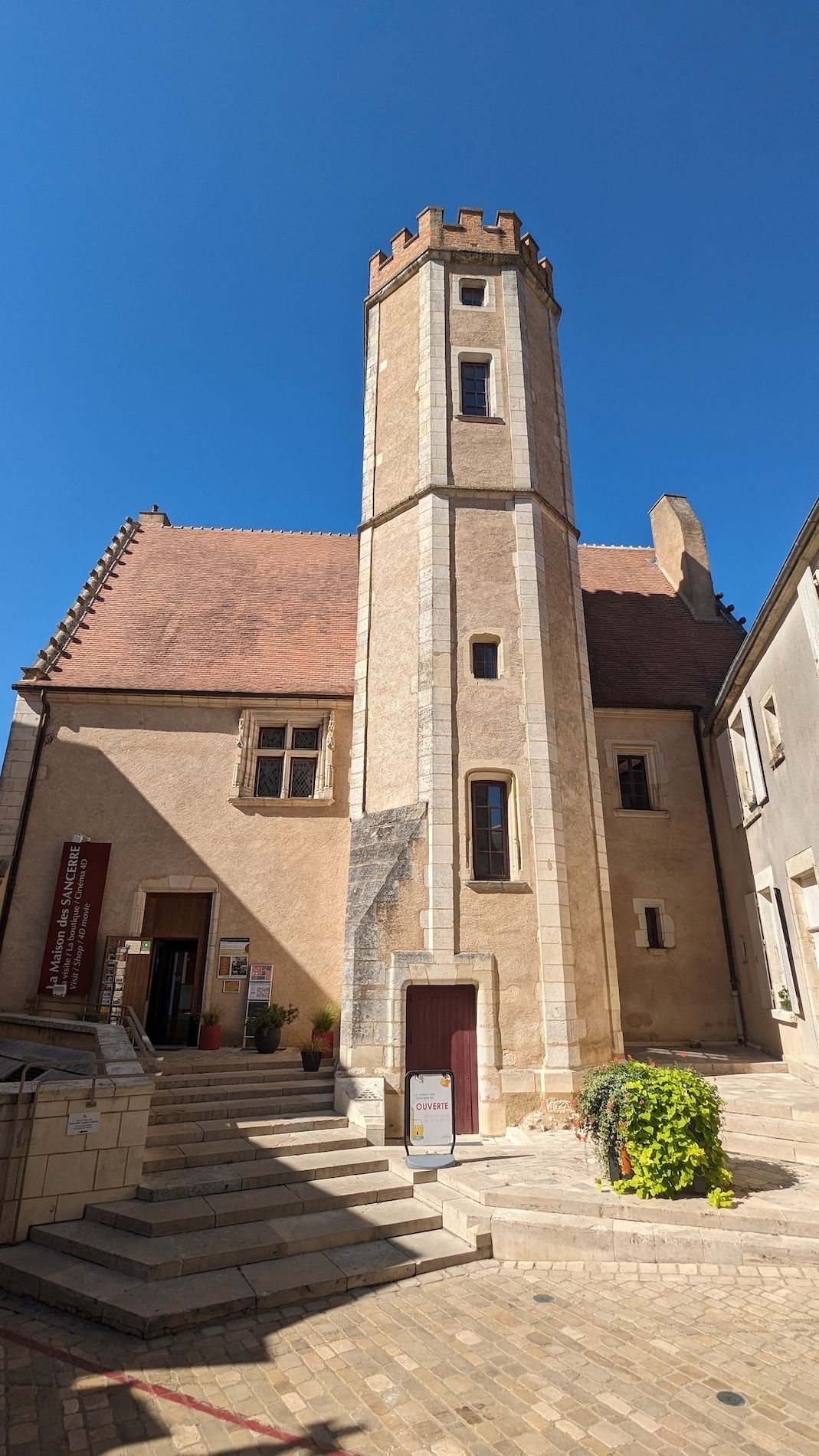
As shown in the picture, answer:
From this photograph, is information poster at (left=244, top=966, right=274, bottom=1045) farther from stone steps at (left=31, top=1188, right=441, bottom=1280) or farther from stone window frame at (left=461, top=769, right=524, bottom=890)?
stone steps at (left=31, top=1188, right=441, bottom=1280)

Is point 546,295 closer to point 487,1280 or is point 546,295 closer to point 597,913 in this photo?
point 597,913

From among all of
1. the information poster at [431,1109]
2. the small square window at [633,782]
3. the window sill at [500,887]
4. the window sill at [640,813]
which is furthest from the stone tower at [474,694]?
the small square window at [633,782]

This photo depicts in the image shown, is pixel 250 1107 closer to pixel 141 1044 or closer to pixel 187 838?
pixel 141 1044

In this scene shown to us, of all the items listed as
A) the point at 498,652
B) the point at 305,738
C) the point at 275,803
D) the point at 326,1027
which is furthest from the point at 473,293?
the point at 326,1027

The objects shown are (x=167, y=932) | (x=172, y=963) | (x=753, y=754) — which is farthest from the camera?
(x=172, y=963)

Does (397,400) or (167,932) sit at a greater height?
(397,400)

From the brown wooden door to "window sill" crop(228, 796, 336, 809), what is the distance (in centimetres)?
180

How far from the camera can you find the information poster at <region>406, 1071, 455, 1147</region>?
27.3ft

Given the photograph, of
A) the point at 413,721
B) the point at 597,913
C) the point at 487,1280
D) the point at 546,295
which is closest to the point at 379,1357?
the point at 487,1280

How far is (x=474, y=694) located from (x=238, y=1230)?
25.8ft

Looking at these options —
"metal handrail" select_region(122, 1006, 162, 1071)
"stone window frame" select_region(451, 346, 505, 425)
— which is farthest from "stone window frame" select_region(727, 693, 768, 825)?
"metal handrail" select_region(122, 1006, 162, 1071)

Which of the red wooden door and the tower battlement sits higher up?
the tower battlement

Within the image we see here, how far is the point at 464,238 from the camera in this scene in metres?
15.2

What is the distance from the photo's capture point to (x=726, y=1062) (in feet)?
38.8
